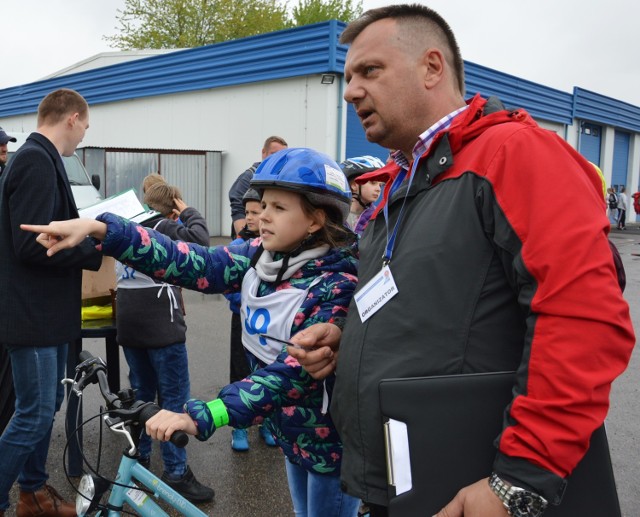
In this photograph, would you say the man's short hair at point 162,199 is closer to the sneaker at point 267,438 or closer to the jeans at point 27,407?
the jeans at point 27,407

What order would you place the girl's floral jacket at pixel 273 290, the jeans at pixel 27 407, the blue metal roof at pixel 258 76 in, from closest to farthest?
the girl's floral jacket at pixel 273 290 → the jeans at pixel 27 407 → the blue metal roof at pixel 258 76

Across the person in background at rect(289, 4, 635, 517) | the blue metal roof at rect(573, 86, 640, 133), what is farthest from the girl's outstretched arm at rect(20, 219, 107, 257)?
the blue metal roof at rect(573, 86, 640, 133)

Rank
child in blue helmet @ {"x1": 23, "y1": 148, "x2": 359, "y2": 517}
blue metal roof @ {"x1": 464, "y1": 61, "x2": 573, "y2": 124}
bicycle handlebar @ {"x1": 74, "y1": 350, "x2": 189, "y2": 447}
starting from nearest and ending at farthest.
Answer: bicycle handlebar @ {"x1": 74, "y1": 350, "x2": 189, "y2": 447}
child in blue helmet @ {"x1": 23, "y1": 148, "x2": 359, "y2": 517}
blue metal roof @ {"x1": 464, "y1": 61, "x2": 573, "y2": 124}

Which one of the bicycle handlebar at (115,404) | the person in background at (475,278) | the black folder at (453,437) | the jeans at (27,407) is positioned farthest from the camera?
the jeans at (27,407)

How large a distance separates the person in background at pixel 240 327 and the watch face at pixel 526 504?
2389mm

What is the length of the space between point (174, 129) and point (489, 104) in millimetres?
17265

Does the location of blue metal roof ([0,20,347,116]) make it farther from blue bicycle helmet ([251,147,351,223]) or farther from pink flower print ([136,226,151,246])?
pink flower print ([136,226,151,246])

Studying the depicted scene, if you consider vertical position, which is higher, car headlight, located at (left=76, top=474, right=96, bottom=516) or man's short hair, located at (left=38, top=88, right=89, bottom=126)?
man's short hair, located at (left=38, top=88, right=89, bottom=126)

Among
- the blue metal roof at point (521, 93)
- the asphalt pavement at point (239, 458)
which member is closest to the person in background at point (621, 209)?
the blue metal roof at point (521, 93)

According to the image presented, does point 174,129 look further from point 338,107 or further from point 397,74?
point 397,74

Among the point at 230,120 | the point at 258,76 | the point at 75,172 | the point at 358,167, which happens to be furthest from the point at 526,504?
the point at 230,120

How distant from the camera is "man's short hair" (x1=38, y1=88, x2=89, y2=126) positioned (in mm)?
3080

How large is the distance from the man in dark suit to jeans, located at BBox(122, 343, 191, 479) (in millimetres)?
595

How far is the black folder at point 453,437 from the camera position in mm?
1316
